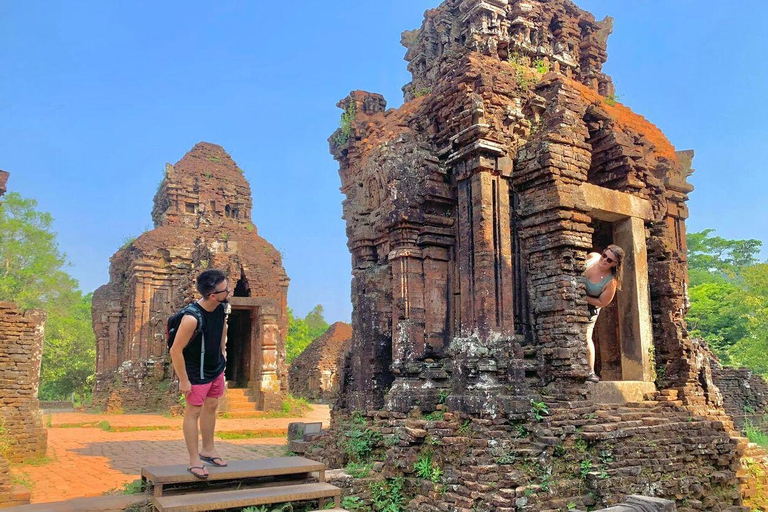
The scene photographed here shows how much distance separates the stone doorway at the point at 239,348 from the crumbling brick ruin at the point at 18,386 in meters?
9.76

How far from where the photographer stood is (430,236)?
8586 mm

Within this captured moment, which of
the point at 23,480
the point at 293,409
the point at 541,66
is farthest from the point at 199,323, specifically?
the point at 293,409

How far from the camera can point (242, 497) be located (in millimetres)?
4516

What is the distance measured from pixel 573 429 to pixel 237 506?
12.6 ft

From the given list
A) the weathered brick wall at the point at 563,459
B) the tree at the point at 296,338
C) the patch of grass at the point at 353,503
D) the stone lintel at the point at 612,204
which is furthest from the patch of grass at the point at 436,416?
the tree at the point at 296,338

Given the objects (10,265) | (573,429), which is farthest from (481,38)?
(10,265)

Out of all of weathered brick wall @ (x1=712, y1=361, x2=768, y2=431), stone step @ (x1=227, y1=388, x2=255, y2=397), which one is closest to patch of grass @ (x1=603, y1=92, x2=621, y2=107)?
weathered brick wall @ (x1=712, y1=361, x2=768, y2=431)

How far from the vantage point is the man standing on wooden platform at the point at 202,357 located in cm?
476

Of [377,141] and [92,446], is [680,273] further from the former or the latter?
[92,446]

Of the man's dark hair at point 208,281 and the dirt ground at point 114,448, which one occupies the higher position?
the man's dark hair at point 208,281

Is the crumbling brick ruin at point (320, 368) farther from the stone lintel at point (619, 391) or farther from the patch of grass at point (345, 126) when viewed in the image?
the stone lintel at point (619, 391)

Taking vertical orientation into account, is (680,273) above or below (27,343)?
above

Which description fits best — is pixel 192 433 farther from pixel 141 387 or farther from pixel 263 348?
pixel 141 387

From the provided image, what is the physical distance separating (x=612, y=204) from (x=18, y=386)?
34.1ft
